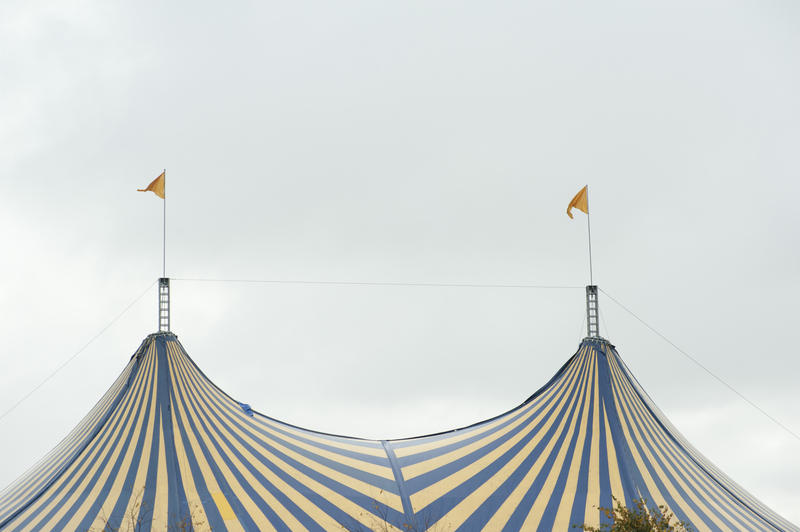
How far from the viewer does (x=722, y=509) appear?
10.3 m

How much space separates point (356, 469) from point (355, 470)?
48 millimetres

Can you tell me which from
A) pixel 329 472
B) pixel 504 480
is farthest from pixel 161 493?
pixel 504 480

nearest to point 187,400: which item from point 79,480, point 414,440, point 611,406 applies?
point 79,480

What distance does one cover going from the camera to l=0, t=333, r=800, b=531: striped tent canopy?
31.3 ft

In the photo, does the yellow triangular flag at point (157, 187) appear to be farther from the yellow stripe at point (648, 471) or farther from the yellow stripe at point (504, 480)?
the yellow stripe at point (648, 471)

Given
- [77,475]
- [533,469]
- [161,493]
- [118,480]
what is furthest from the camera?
[533,469]

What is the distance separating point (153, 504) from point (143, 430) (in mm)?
1320

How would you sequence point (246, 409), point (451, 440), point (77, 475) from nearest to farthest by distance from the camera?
point (77, 475)
point (451, 440)
point (246, 409)

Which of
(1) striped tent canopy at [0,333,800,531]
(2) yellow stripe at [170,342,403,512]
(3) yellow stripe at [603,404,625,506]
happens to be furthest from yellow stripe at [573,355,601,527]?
(2) yellow stripe at [170,342,403,512]

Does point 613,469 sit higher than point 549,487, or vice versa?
point 613,469

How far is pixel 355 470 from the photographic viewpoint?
1086 centimetres

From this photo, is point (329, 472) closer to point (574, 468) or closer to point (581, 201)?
point (574, 468)

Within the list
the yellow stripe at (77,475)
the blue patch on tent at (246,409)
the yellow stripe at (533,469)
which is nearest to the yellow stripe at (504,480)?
the yellow stripe at (533,469)

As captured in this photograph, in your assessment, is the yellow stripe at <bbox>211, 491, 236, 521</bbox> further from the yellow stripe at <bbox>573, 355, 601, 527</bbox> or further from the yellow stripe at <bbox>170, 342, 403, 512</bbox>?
the yellow stripe at <bbox>573, 355, 601, 527</bbox>
